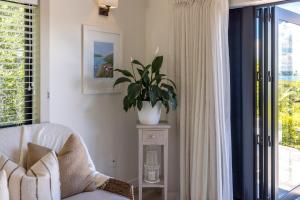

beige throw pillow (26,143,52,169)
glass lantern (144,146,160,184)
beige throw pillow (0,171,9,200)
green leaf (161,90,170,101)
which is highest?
green leaf (161,90,170,101)

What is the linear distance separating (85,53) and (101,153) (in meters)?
1.04

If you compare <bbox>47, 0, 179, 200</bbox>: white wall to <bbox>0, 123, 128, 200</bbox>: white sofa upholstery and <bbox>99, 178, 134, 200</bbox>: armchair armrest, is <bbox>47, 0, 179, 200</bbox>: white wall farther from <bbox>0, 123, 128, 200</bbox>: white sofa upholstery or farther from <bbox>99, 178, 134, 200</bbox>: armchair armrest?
<bbox>99, 178, 134, 200</bbox>: armchair armrest

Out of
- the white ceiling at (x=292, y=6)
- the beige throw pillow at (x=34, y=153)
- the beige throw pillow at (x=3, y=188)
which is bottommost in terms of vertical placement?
the beige throw pillow at (x=3, y=188)

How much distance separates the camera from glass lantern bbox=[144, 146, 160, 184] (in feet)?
9.98

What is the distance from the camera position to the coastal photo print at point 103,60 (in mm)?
3002

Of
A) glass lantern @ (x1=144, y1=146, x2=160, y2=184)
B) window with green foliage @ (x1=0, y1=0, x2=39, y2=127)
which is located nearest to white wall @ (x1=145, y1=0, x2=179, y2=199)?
glass lantern @ (x1=144, y1=146, x2=160, y2=184)

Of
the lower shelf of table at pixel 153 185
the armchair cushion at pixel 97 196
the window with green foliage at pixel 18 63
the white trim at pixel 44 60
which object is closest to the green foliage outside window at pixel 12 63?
the window with green foliage at pixel 18 63

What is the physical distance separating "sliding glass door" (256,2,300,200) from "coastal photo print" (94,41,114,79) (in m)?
1.46

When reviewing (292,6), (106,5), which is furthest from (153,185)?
(292,6)

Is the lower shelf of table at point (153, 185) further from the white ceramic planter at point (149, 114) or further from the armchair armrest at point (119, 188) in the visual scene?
the armchair armrest at point (119, 188)

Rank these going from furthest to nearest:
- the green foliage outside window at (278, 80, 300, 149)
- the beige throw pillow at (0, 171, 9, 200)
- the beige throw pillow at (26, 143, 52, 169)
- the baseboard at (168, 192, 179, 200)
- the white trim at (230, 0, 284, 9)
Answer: the baseboard at (168, 192, 179, 200), the green foliage outside window at (278, 80, 300, 149), the white trim at (230, 0, 284, 9), the beige throw pillow at (26, 143, 52, 169), the beige throw pillow at (0, 171, 9, 200)

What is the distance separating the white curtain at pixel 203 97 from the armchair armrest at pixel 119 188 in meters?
0.97

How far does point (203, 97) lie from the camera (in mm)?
2855

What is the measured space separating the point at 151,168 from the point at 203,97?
90 cm
